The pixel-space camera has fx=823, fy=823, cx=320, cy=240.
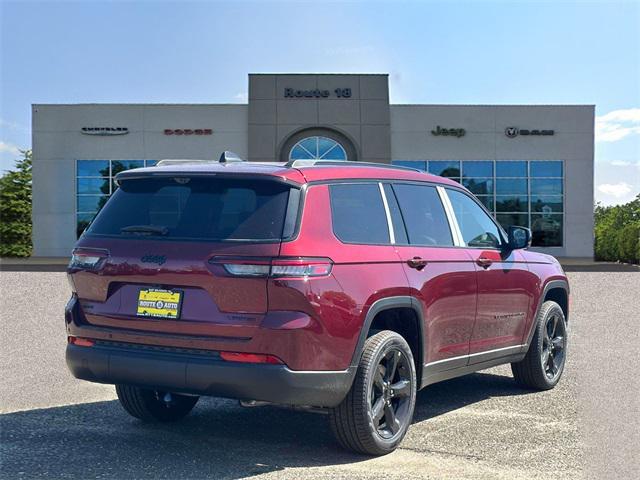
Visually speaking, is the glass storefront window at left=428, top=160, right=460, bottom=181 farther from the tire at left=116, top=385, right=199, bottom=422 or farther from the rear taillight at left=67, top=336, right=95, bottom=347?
the rear taillight at left=67, top=336, right=95, bottom=347

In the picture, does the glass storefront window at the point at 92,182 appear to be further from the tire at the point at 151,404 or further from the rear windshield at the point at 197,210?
the rear windshield at the point at 197,210

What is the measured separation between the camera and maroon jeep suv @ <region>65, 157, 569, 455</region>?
4.66 meters

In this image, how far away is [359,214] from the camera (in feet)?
17.6

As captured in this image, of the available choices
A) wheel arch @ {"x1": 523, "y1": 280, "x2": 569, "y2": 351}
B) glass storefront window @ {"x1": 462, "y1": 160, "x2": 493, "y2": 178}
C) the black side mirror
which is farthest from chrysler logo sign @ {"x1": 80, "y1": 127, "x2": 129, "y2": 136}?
the black side mirror

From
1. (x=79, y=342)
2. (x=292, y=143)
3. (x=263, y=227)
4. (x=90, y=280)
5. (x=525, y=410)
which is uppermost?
(x=292, y=143)

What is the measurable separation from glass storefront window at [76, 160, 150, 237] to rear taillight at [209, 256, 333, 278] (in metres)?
35.1

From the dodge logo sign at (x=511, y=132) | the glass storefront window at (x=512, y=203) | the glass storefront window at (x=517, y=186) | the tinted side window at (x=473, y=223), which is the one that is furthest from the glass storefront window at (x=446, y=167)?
the tinted side window at (x=473, y=223)

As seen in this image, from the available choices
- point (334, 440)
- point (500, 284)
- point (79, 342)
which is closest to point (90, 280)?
point (79, 342)

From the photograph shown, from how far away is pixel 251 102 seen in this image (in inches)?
1501

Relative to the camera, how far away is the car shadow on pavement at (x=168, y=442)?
15.7 feet

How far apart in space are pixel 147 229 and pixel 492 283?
2918 mm

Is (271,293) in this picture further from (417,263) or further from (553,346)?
(553,346)

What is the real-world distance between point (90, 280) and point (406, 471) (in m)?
2.28

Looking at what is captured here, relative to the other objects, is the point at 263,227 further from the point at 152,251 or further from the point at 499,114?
the point at 499,114
